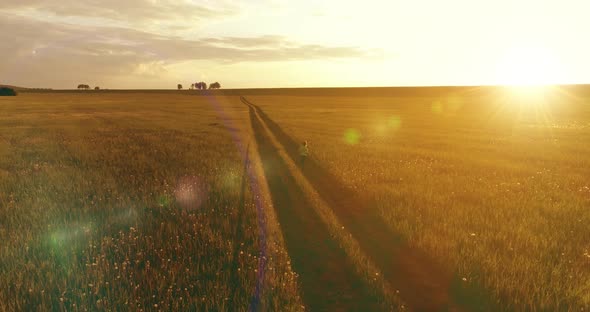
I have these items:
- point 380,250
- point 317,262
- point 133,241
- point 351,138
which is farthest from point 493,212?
point 351,138

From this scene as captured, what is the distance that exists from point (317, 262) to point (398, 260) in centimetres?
146

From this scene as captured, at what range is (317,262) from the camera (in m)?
6.00

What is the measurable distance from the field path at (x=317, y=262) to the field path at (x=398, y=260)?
503 millimetres

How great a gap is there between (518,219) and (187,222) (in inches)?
290

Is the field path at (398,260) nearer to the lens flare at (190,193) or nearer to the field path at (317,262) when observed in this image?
the field path at (317,262)

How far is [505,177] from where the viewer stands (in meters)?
12.3

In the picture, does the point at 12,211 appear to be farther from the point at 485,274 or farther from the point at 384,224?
the point at 485,274

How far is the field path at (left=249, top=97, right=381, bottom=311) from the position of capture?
195 inches

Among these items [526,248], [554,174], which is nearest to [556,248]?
[526,248]

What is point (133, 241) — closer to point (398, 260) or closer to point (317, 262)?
point (317, 262)

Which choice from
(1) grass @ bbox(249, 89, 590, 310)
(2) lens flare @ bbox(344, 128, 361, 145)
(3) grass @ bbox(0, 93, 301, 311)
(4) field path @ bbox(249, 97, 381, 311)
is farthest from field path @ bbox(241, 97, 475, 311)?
(2) lens flare @ bbox(344, 128, 361, 145)

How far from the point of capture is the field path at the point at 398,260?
5.05 metres

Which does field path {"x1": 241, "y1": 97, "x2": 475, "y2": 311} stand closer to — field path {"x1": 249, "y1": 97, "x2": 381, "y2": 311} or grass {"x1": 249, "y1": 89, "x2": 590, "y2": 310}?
grass {"x1": 249, "y1": 89, "x2": 590, "y2": 310}

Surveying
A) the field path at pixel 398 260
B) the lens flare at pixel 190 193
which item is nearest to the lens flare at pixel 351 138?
the field path at pixel 398 260
